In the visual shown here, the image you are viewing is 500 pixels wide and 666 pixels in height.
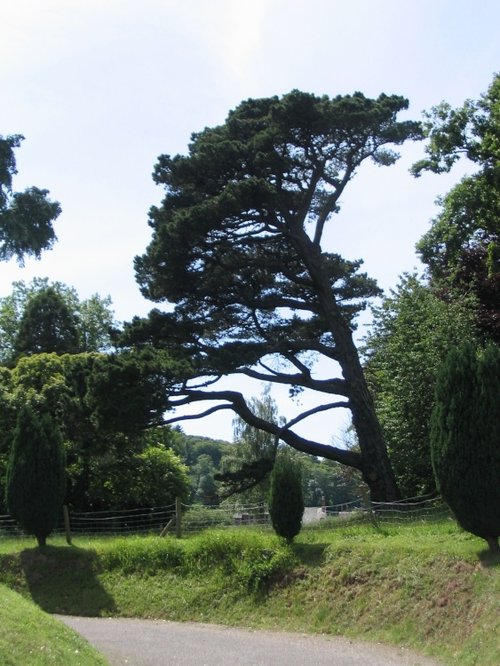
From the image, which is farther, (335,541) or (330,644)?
(335,541)

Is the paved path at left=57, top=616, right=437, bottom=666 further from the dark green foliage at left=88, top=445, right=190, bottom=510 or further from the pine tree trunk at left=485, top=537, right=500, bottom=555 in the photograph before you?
the dark green foliage at left=88, top=445, right=190, bottom=510

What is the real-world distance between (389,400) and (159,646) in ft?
44.0

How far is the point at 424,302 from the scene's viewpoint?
24.8m

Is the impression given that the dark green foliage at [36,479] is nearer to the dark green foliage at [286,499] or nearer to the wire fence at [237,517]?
the wire fence at [237,517]

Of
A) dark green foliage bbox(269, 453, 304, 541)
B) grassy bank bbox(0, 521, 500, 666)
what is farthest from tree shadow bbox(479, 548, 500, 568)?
dark green foliage bbox(269, 453, 304, 541)

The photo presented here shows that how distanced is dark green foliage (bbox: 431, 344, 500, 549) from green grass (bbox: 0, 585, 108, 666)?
6504mm

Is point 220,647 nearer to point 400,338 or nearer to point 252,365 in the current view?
point 252,365

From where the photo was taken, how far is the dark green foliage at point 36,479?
64.3ft

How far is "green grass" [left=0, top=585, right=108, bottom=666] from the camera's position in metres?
8.82

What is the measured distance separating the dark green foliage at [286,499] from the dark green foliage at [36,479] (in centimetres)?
637

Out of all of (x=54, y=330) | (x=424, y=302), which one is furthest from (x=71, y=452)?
(x=54, y=330)

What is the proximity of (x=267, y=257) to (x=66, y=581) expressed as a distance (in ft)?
38.3

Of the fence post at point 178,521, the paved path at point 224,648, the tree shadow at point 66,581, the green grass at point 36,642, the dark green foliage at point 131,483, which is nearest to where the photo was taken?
the green grass at point 36,642

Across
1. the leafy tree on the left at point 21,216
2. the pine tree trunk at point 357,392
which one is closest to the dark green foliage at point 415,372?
the pine tree trunk at point 357,392
